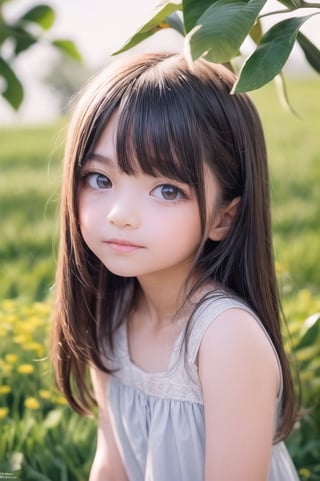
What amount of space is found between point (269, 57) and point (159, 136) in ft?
0.90

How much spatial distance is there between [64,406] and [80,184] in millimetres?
815

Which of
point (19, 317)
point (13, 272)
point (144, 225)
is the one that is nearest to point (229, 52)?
point (144, 225)

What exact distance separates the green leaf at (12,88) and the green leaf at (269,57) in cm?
89

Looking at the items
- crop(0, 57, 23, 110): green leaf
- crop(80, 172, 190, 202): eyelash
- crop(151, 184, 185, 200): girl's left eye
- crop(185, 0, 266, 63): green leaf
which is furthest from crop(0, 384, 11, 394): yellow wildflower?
crop(185, 0, 266, 63): green leaf

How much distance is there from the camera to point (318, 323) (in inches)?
75.8

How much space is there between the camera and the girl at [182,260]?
1.55m

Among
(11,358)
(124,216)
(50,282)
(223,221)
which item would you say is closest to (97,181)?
(124,216)

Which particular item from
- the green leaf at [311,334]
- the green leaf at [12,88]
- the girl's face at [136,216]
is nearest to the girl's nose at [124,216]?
the girl's face at [136,216]

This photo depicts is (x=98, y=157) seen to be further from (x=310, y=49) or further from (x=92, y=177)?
(x=310, y=49)

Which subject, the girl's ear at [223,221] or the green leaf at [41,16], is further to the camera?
the green leaf at [41,16]

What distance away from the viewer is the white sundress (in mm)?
1661

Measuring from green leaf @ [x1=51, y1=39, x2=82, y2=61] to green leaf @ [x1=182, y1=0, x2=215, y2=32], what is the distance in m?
0.95

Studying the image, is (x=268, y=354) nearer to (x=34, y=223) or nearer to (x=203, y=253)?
(x=203, y=253)

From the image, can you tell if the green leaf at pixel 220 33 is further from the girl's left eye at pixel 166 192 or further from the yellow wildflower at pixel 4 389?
the yellow wildflower at pixel 4 389
